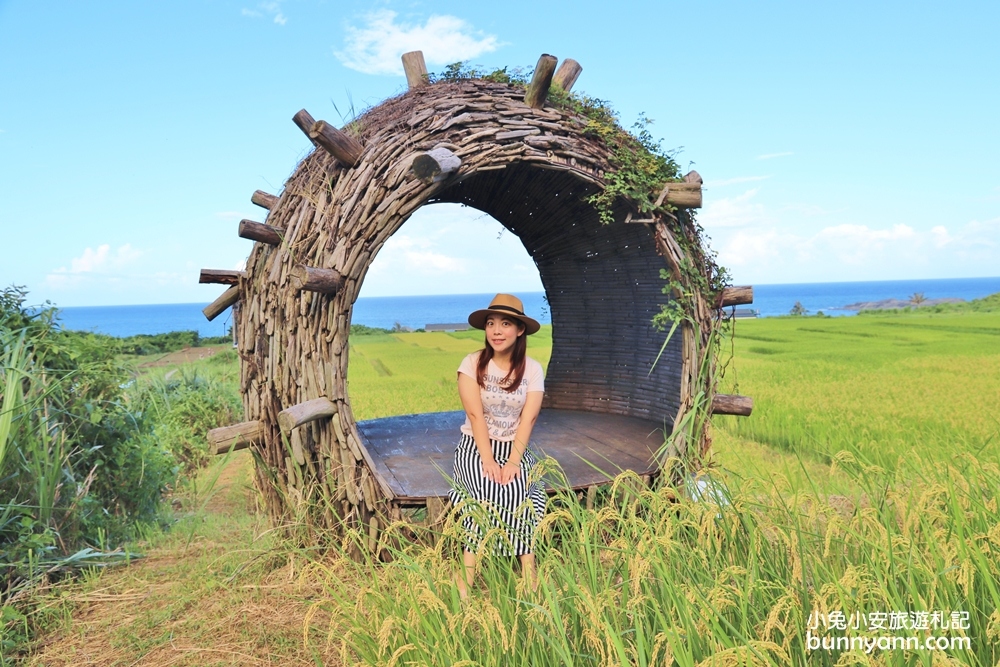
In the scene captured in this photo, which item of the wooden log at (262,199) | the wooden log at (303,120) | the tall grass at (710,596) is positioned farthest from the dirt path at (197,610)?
the wooden log at (303,120)

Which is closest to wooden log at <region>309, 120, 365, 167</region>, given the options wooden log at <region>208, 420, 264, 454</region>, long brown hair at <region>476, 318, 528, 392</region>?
long brown hair at <region>476, 318, 528, 392</region>

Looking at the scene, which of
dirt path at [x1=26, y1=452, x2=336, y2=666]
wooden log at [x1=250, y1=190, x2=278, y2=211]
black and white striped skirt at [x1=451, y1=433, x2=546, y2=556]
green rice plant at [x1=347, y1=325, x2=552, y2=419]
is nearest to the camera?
dirt path at [x1=26, y1=452, x2=336, y2=666]

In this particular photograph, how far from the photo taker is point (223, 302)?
13.7 ft

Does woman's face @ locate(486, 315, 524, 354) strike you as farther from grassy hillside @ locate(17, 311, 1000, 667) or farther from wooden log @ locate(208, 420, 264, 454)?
wooden log @ locate(208, 420, 264, 454)

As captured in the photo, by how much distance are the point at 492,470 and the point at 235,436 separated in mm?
1435

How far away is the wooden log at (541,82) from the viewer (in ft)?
13.3

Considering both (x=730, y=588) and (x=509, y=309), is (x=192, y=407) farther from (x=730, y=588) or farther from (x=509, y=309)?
(x=730, y=588)

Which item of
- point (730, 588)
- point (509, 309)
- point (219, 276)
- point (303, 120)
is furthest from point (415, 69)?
point (730, 588)

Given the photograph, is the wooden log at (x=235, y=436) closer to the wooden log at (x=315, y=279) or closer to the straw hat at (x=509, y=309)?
the wooden log at (x=315, y=279)

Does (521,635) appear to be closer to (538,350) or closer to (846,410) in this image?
(846,410)

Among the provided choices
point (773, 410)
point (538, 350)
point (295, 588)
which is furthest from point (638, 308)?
point (538, 350)

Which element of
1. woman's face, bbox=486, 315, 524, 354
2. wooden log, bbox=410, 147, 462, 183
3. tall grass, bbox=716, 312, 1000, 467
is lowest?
tall grass, bbox=716, 312, 1000, 467

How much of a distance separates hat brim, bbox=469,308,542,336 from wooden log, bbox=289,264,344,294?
0.67 metres

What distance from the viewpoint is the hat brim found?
10.6 feet
